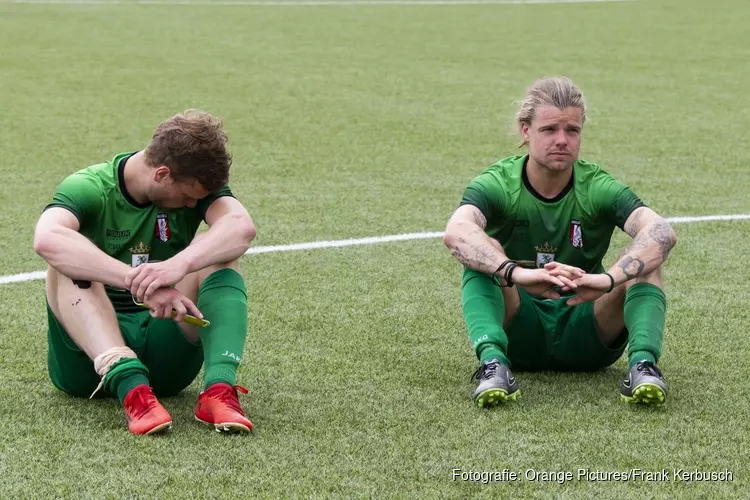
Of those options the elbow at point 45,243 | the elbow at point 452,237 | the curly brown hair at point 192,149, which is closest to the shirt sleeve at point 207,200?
the curly brown hair at point 192,149

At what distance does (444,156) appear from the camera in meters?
10.2

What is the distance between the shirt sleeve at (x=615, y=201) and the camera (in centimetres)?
481

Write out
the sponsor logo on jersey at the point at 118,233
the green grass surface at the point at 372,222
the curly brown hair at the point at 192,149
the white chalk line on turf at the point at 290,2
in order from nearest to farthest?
the green grass surface at the point at 372,222
the curly brown hair at the point at 192,149
the sponsor logo on jersey at the point at 118,233
the white chalk line on turf at the point at 290,2

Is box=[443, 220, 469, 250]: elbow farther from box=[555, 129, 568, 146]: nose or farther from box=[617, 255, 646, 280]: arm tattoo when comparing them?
box=[617, 255, 646, 280]: arm tattoo

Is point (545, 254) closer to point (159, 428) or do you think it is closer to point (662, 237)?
point (662, 237)

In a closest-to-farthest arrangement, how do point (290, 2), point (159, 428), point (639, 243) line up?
1. point (159, 428)
2. point (639, 243)
3. point (290, 2)

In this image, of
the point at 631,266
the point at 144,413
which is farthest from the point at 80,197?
the point at 631,266

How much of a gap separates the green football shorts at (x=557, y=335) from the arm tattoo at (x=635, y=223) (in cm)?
33

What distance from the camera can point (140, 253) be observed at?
4.57 metres

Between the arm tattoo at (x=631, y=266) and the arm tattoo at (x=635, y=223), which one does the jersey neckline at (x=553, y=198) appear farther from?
the arm tattoo at (x=631, y=266)

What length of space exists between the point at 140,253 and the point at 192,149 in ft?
1.74

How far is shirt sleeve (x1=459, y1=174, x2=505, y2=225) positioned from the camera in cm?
485

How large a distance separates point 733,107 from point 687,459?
30.0 ft

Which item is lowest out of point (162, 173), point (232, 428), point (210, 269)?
point (232, 428)
